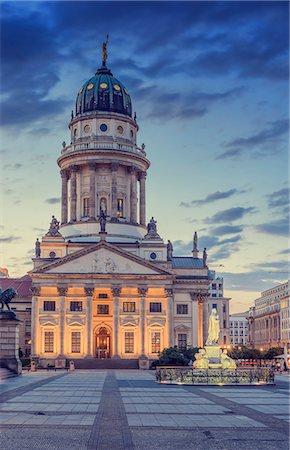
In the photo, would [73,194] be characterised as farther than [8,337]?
Yes

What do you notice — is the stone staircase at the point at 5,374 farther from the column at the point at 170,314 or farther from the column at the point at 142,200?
the column at the point at 142,200

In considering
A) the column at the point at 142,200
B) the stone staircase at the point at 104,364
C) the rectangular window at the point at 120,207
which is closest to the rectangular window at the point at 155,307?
the stone staircase at the point at 104,364

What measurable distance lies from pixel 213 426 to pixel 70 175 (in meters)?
97.5

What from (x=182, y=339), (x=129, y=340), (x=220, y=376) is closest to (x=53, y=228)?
(x=129, y=340)

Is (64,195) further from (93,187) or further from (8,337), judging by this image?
(8,337)

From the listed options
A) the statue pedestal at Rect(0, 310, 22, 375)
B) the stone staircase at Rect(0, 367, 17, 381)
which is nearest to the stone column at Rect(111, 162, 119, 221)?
the statue pedestal at Rect(0, 310, 22, 375)

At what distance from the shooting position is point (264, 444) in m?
22.2

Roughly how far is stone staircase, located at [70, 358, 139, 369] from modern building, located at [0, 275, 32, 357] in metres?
16.4

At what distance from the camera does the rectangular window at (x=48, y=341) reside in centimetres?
10188

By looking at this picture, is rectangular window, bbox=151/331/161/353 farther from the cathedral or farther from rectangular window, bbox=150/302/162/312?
rectangular window, bbox=150/302/162/312

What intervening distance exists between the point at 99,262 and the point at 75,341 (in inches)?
462

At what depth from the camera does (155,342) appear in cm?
10350

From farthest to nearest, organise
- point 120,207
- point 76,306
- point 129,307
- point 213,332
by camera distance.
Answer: point 120,207 → point 129,307 → point 76,306 → point 213,332

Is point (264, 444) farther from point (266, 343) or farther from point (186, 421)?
point (266, 343)
